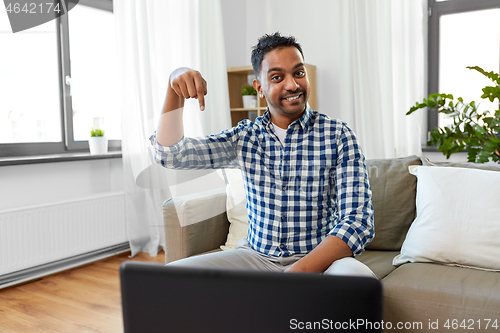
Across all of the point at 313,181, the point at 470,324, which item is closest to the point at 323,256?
the point at 313,181

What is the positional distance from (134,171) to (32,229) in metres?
0.72

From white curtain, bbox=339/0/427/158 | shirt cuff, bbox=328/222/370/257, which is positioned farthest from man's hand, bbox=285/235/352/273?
white curtain, bbox=339/0/427/158

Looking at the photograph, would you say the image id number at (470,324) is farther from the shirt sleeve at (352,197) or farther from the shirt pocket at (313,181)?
the shirt pocket at (313,181)

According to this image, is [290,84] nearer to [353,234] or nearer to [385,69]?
[353,234]

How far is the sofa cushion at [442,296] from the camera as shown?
1.30m

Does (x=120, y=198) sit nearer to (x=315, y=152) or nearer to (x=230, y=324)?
(x=315, y=152)

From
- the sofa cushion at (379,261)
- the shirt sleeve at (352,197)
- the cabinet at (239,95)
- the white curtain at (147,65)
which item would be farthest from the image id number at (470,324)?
the cabinet at (239,95)

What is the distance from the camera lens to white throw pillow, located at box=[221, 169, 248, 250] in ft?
6.05

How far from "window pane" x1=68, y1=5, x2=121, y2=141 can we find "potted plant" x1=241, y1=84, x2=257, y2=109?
3.19 ft

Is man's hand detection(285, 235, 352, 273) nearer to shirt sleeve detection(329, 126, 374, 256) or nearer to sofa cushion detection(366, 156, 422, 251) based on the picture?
shirt sleeve detection(329, 126, 374, 256)

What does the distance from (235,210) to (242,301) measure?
4.91 ft

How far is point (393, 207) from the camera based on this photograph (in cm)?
182

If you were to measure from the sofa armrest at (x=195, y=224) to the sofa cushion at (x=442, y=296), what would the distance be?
2.39ft

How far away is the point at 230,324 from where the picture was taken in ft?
1.28
